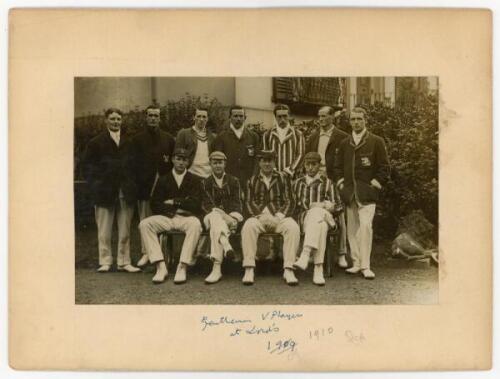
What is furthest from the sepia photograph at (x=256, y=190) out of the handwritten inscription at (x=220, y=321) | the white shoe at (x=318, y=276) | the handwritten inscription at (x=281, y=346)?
the handwritten inscription at (x=281, y=346)

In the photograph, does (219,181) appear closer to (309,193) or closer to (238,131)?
Answer: (238,131)

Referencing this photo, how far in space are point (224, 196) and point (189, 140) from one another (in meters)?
0.42

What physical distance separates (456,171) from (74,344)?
8.29 feet

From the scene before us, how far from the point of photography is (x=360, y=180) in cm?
379

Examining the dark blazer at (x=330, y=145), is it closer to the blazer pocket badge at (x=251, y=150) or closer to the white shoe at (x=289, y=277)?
the blazer pocket badge at (x=251, y=150)

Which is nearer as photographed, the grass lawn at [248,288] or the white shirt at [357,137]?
the grass lawn at [248,288]

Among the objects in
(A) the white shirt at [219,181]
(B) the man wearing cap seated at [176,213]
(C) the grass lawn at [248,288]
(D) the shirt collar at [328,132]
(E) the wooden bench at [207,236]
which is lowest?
(C) the grass lawn at [248,288]

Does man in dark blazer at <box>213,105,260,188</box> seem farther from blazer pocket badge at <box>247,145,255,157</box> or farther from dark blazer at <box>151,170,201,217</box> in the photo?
dark blazer at <box>151,170,201,217</box>

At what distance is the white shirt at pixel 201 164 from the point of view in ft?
12.4

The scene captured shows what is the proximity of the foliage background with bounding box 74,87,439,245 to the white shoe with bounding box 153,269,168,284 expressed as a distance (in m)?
0.76

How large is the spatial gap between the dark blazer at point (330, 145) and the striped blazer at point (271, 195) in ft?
0.83

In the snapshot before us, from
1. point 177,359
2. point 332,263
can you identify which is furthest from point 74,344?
point 332,263

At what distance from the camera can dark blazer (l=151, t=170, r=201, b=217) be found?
374cm
